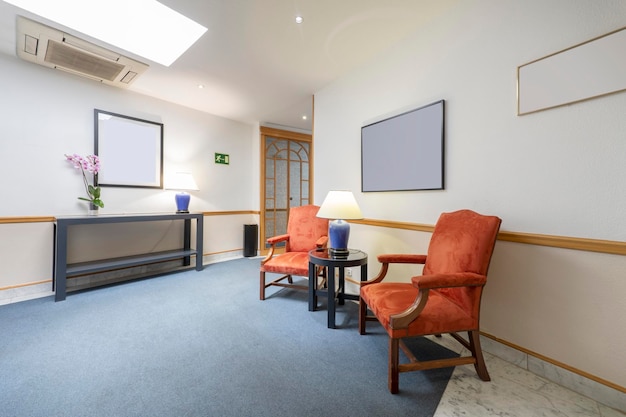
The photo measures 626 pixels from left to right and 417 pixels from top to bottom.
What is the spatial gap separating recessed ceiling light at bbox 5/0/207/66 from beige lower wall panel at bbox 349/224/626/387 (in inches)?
121

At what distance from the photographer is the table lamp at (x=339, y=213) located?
82.8 inches

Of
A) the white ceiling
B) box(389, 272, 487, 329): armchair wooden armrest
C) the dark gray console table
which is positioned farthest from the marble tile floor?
the dark gray console table

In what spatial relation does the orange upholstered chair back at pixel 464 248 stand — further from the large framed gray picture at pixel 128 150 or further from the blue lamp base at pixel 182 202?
the large framed gray picture at pixel 128 150

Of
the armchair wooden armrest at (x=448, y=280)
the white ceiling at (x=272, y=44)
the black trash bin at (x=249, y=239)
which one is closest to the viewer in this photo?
the armchair wooden armrest at (x=448, y=280)

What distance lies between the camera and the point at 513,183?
159 centimetres

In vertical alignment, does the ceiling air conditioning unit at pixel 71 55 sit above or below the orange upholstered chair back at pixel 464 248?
above

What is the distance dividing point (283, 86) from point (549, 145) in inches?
110

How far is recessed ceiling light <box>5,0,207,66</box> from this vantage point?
2035 millimetres

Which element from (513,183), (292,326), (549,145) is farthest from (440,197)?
(292,326)

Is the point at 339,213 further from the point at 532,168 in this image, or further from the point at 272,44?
the point at 272,44

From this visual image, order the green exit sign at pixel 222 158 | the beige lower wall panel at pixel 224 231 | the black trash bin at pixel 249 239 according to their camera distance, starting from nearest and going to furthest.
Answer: the beige lower wall panel at pixel 224 231, the green exit sign at pixel 222 158, the black trash bin at pixel 249 239

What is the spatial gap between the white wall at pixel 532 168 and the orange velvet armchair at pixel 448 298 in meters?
0.34

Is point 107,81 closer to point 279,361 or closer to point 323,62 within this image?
point 323,62

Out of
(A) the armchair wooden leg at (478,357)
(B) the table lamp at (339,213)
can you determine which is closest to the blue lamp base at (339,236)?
(B) the table lamp at (339,213)
